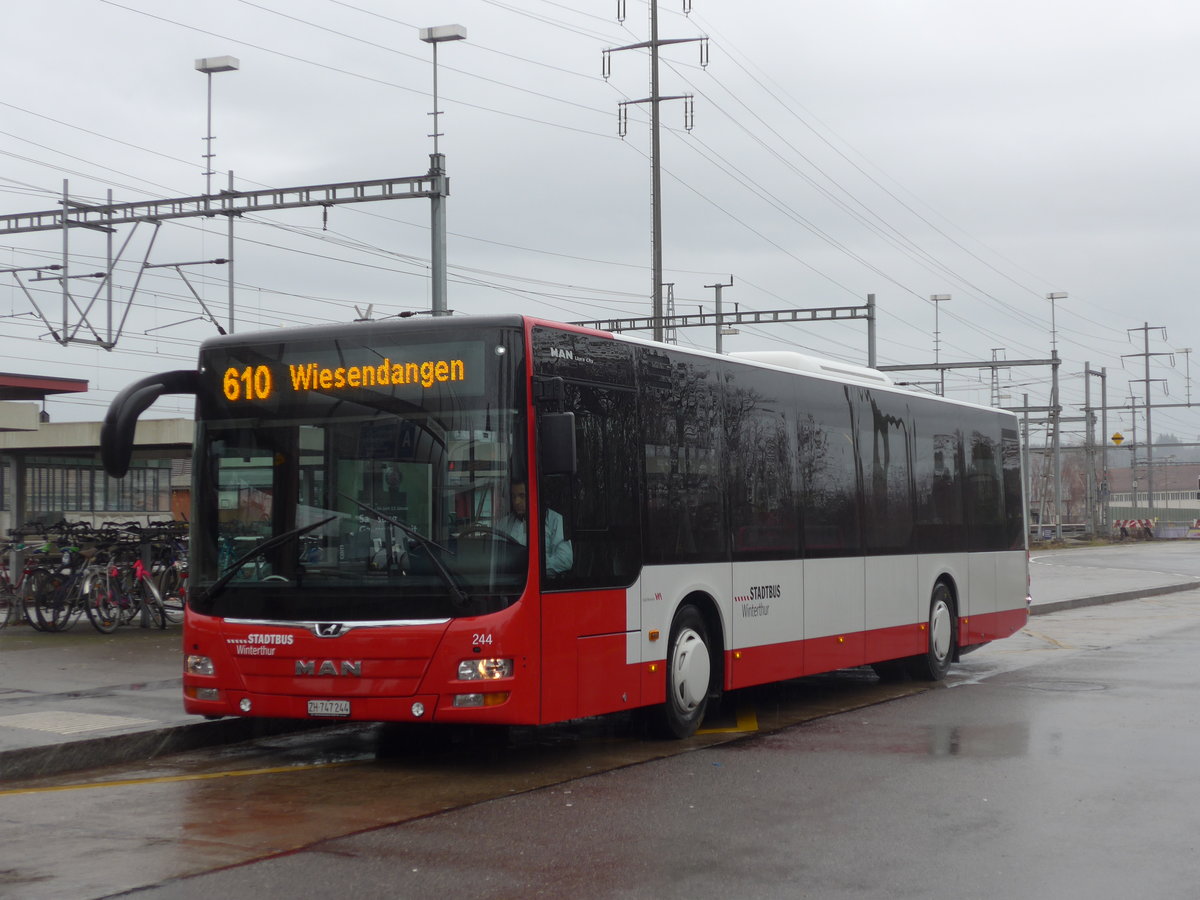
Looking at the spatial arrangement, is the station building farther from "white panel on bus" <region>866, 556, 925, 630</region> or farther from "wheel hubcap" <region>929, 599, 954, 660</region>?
"wheel hubcap" <region>929, 599, 954, 660</region>

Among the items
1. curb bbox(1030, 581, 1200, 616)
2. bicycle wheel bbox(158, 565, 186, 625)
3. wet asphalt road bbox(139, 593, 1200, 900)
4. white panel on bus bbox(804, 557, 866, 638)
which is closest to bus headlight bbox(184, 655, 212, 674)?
wet asphalt road bbox(139, 593, 1200, 900)

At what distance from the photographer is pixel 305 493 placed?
32.2 ft

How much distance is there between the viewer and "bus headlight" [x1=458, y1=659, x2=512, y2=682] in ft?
30.6

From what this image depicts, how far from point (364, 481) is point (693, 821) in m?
3.13

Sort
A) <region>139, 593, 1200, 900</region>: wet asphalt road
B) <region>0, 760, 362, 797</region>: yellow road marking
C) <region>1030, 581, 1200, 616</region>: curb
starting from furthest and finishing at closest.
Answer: <region>1030, 581, 1200, 616</region>: curb, <region>0, 760, 362, 797</region>: yellow road marking, <region>139, 593, 1200, 900</region>: wet asphalt road

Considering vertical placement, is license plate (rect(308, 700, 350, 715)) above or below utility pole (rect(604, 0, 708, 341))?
below

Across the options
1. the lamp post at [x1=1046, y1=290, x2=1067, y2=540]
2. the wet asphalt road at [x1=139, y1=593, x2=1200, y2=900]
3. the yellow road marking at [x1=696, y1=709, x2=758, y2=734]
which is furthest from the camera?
the lamp post at [x1=1046, y1=290, x2=1067, y2=540]

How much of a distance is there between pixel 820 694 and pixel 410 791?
261 inches

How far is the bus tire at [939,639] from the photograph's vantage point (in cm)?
1581

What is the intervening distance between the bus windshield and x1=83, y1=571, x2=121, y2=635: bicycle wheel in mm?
9016

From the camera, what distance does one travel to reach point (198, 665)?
1017cm

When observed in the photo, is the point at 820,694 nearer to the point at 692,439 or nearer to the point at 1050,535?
the point at 692,439

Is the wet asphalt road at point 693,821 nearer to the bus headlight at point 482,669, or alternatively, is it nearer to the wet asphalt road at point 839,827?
the wet asphalt road at point 839,827

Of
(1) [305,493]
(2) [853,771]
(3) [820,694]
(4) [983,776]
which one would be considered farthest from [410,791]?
(3) [820,694]
